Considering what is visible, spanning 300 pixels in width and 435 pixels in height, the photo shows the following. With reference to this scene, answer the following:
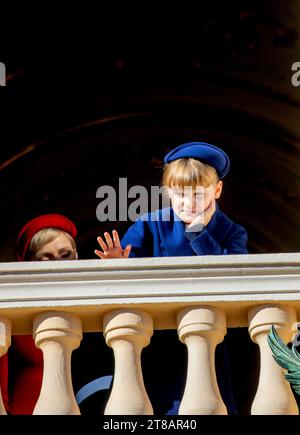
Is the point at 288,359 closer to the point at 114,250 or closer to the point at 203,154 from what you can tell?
the point at 114,250

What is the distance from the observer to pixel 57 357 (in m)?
2.86

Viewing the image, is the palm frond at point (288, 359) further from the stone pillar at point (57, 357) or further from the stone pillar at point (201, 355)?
the stone pillar at point (57, 357)

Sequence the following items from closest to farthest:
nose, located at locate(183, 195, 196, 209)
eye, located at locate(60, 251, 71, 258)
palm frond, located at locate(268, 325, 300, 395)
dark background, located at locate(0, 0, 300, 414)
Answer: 1. palm frond, located at locate(268, 325, 300, 395)
2. nose, located at locate(183, 195, 196, 209)
3. eye, located at locate(60, 251, 71, 258)
4. dark background, located at locate(0, 0, 300, 414)

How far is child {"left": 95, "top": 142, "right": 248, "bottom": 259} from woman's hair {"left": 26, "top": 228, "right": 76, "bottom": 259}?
0.27 meters

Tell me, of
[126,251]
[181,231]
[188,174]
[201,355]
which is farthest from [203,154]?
[201,355]

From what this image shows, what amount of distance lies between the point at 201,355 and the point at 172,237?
73cm

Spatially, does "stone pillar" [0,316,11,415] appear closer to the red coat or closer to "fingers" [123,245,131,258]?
A: the red coat

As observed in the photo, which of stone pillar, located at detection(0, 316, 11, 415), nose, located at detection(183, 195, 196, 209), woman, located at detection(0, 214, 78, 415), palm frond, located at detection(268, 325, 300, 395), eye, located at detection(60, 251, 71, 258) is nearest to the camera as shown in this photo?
palm frond, located at detection(268, 325, 300, 395)

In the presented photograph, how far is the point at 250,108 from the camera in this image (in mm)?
5887

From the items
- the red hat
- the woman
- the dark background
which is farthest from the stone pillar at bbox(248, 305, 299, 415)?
the dark background

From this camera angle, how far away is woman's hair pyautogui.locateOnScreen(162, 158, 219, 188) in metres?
3.43

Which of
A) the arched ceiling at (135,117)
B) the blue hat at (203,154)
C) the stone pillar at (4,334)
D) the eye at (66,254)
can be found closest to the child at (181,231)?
the blue hat at (203,154)
